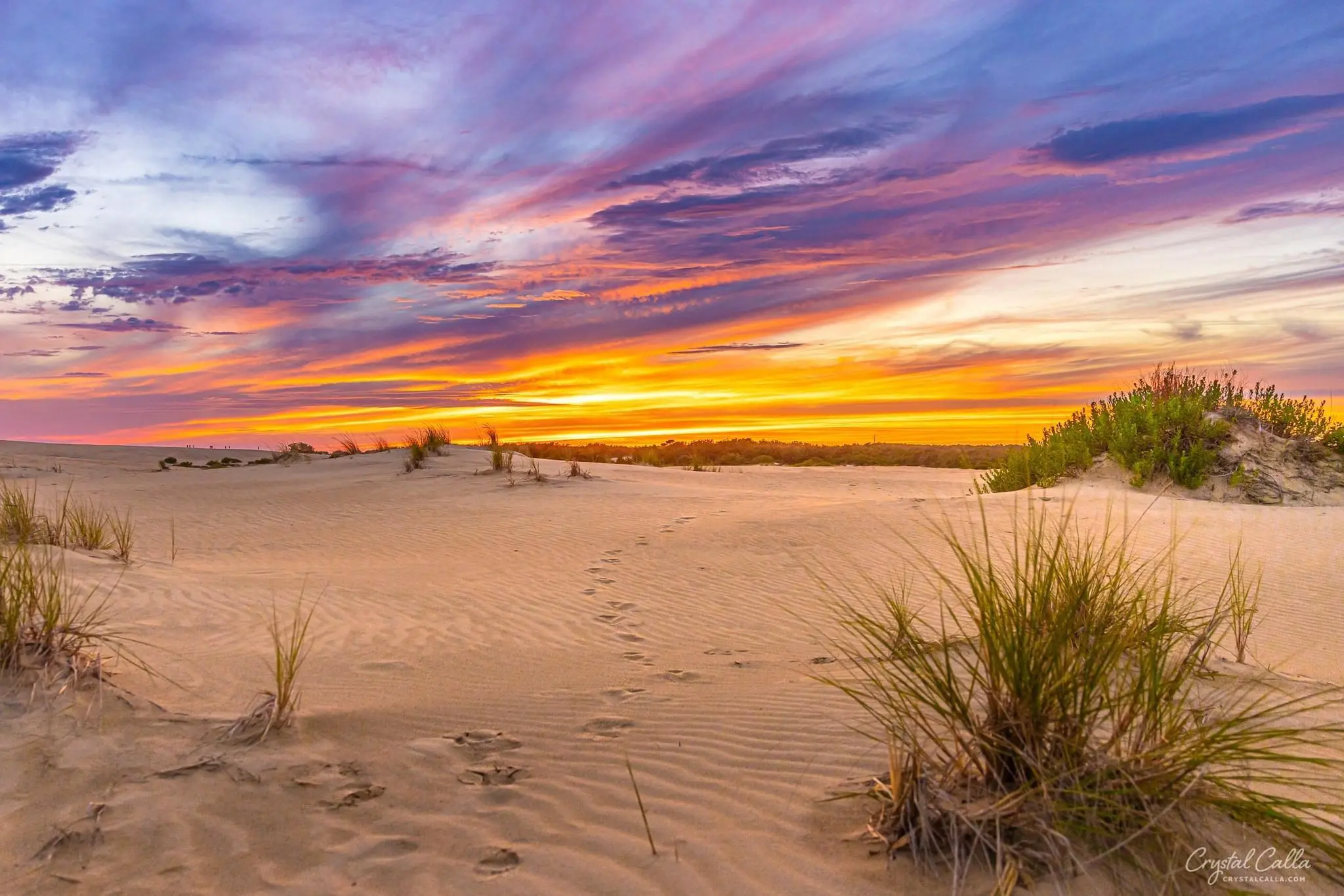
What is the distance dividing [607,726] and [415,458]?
15054 mm

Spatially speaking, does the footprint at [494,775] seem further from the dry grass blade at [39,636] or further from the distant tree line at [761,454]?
the distant tree line at [761,454]

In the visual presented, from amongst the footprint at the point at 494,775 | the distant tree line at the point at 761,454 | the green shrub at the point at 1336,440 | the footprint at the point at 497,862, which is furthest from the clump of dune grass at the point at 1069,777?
the distant tree line at the point at 761,454

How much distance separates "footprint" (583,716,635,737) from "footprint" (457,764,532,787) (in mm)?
507

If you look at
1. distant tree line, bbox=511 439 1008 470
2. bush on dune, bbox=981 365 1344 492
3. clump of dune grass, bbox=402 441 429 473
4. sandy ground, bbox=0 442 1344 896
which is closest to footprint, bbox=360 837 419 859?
sandy ground, bbox=0 442 1344 896

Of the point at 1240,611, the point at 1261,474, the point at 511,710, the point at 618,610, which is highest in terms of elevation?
the point at 1261,474

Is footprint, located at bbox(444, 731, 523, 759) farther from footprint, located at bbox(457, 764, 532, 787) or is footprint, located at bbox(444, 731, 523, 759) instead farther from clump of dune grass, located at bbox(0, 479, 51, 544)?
clump of dune grass, located at bbox(0, 479, 51, 544)

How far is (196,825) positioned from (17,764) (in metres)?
0.88

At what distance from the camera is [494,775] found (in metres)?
3.44

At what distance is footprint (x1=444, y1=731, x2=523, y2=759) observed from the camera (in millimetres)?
3727

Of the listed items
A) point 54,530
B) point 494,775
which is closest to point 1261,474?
point 494,775

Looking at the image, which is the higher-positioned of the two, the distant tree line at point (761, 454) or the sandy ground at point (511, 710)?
the distant tree line at point (761, 454)

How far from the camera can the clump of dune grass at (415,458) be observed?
1775 centimetres

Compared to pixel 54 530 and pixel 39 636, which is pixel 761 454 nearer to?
pixel 54 530

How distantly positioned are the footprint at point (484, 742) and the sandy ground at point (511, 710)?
15mm
